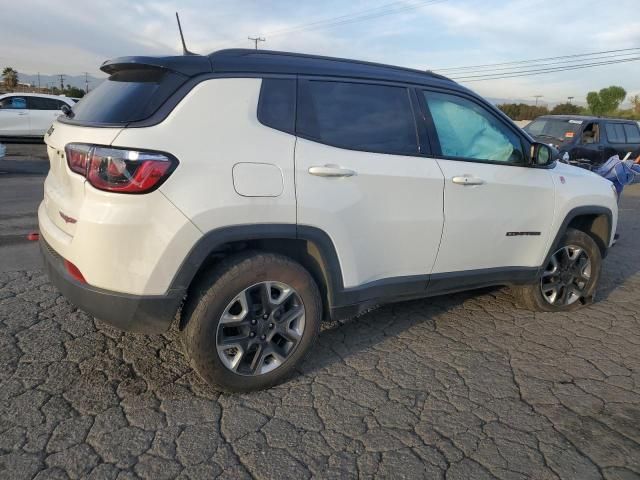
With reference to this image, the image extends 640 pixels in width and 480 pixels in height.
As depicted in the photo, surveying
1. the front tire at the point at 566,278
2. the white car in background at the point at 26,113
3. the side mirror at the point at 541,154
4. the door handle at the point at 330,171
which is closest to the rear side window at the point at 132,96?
the door handle at the point at 330,171

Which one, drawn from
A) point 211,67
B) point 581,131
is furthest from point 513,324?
point 581,131

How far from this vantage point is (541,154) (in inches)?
155

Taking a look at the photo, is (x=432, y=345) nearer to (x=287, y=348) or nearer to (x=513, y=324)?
(x=513, y=324)

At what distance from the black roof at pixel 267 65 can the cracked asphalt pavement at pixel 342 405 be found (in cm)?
178

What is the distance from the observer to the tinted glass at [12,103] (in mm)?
15320

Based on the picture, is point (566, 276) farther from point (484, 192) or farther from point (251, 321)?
point (251, 321)

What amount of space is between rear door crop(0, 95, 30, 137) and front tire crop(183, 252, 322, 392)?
15566 millimetres

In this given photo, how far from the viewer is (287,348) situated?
10.2ft

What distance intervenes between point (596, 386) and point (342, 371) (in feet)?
5.29

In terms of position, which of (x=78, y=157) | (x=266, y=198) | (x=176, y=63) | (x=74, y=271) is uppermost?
(x=176, y=63)

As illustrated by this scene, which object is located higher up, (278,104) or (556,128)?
(278,104)

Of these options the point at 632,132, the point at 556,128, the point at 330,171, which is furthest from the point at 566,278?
the point at 632,132

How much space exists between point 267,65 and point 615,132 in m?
13.3

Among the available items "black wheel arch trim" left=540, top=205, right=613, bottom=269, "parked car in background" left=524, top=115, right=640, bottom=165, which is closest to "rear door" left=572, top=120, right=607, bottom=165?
"parked car in background" left=524, top=115, right=640, bottom=165
